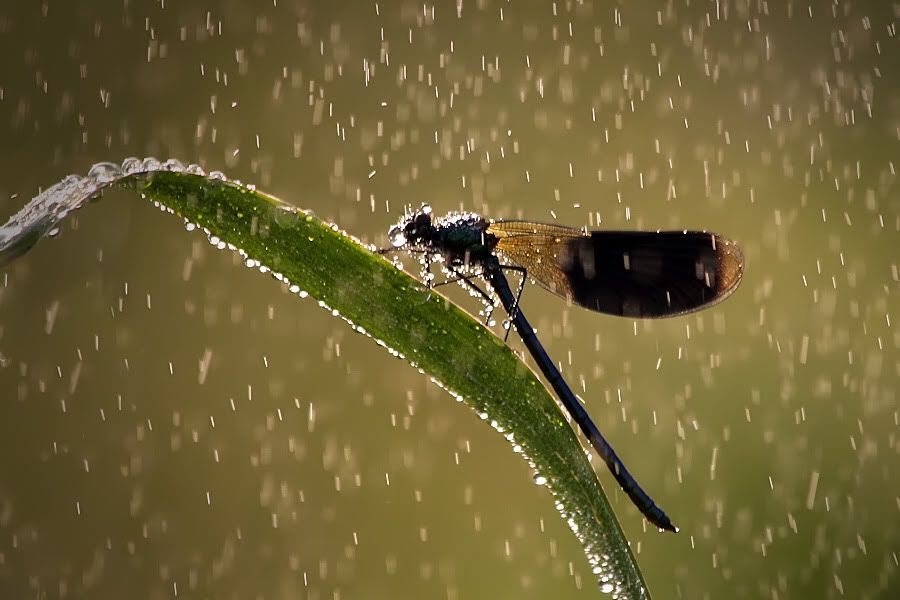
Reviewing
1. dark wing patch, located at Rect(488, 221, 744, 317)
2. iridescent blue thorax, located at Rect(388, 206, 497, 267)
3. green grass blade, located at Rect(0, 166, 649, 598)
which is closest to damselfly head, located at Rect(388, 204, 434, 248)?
iridescent blue thorax, located at Rect(388, 206, 497, 267)

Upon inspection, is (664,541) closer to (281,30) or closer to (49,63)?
(281,30)

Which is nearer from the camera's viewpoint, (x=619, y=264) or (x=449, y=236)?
(x=449, y=236)

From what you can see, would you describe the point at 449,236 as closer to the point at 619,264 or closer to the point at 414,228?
the point at 414,228

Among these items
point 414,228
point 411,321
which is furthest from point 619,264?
point 411,321

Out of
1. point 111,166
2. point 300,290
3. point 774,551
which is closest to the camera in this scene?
point 111,166

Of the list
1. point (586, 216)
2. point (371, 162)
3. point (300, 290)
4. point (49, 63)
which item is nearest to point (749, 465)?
point (586, 216)

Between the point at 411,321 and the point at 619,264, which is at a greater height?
the point at 619,264

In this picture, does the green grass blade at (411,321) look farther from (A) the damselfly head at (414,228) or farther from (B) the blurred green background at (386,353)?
(B) the blurred green background at (386,353)
